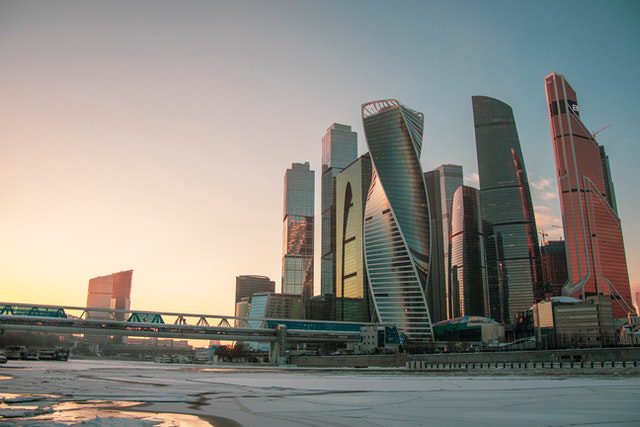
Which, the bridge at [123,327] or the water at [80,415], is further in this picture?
the bridge at [123,327]

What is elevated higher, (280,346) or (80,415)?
(80,415)

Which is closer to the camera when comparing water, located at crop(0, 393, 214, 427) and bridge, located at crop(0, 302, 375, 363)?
water, located at crop(0, 393, 214, 427)

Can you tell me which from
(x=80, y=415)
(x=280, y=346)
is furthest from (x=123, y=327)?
(x=80, y=415)

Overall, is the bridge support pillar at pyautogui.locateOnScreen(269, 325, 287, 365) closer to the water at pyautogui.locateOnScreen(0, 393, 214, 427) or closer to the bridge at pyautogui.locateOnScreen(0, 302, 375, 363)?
the bridge at pyautogui.locateOnScreen(0, 302, 375, 363)

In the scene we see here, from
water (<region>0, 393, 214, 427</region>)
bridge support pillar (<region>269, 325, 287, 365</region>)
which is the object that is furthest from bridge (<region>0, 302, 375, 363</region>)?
water (<region>0, 393, 214, 427</region>)

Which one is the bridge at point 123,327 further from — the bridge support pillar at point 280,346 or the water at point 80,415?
the water at point 80,415

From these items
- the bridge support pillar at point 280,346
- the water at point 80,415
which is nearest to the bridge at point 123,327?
the bridge support pillar at point 280,346

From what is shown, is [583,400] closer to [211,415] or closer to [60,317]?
[211,415]

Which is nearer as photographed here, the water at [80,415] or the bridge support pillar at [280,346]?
the water at [80,415]

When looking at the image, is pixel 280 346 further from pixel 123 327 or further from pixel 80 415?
pixel 80 415

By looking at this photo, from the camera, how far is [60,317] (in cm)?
16538

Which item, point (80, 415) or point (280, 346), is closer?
point (80, 415)

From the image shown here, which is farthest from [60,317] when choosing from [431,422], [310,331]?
[431,422]

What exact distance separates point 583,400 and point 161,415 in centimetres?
1852
